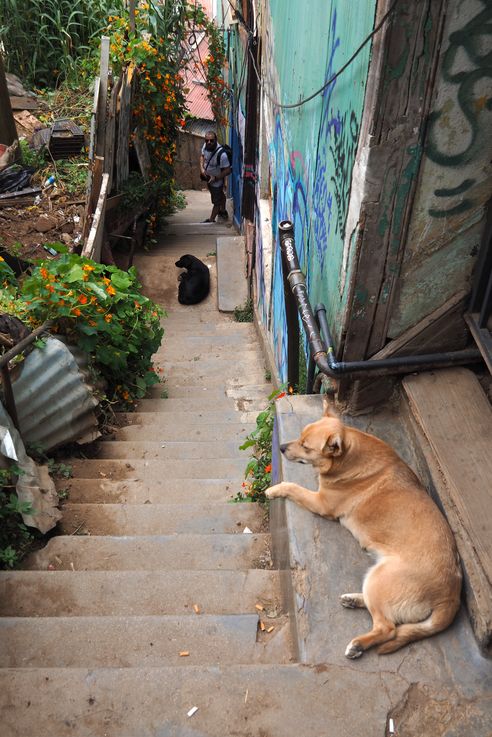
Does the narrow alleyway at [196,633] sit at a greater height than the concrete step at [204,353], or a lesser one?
greater

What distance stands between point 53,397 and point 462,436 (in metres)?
2.90

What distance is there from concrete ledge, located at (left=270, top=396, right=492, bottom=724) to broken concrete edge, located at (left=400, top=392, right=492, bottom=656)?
7 centimetres

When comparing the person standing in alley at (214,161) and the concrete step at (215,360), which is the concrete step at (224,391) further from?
the person standing in alley at (214,161)

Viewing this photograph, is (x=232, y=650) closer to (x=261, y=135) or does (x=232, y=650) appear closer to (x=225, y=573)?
(x=225, y=573)

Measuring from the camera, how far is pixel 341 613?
2.51 metres

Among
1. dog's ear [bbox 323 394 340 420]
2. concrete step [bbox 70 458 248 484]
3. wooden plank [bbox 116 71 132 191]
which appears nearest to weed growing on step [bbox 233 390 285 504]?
concrete step [bbox 70 458 248 484]

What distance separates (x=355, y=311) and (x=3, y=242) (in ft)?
18.7

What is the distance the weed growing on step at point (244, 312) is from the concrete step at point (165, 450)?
4.83 metres

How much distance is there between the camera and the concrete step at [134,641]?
8.71 ft

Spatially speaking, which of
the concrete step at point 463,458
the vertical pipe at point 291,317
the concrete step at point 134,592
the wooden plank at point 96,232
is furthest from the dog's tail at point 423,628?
the wooden plank at point 96,232

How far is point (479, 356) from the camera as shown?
10.3ft

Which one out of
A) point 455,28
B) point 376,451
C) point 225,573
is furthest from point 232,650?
point 455,28

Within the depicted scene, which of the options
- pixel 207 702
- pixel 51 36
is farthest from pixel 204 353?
pixel 51 36

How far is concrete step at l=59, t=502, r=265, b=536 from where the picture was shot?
12.5 feet
